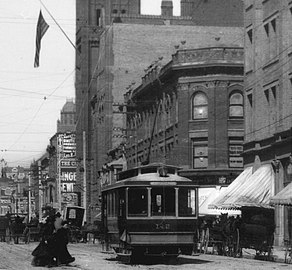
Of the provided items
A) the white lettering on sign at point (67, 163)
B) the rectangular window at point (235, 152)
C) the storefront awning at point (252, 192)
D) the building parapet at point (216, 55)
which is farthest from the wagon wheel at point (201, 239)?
the white lettering on sign at point (67, 163)

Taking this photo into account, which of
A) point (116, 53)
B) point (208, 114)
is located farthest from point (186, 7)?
point (208, 114)

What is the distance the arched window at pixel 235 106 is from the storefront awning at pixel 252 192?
640 inches

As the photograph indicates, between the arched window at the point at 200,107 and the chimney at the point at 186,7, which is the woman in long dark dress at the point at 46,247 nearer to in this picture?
the arched window at the point at 200,107

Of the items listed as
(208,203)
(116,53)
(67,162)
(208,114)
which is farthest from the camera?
(67,162)

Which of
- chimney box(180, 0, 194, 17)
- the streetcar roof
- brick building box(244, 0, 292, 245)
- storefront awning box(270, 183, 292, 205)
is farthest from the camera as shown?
chimney box(180, 0, 194, 17)

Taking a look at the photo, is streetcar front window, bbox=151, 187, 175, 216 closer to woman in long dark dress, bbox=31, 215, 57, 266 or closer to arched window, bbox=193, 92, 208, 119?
woman in long dark dress, bbox=31, 215, 57, 266

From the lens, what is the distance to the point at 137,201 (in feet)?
87.1

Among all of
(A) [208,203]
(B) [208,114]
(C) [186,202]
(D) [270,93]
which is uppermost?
(B) [208,114]

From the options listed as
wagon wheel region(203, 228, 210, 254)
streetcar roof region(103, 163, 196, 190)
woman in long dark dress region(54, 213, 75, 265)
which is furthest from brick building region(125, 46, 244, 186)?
woman in long dark dress region(54, 213, 75, 265)

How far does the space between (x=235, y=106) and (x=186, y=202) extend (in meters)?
34.6

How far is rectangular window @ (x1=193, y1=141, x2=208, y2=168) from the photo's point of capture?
60756 mm

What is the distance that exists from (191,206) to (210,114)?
3377 cm

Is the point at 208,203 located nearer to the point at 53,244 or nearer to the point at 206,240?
the point at 206,240

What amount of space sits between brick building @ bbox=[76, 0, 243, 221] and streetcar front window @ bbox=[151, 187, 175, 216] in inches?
1728
